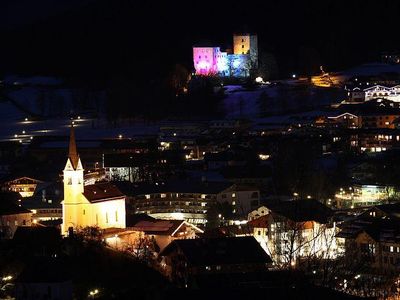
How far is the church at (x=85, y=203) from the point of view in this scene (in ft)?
70.6

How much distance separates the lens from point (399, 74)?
155ft

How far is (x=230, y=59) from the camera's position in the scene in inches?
1791

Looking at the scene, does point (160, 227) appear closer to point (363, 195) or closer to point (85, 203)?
point (85, 203)

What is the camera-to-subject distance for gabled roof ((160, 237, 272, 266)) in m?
17.5

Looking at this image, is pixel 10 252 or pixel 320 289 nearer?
pixel 320 289

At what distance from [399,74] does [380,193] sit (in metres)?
21.5

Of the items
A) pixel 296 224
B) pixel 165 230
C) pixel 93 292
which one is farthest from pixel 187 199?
pixel 93 292

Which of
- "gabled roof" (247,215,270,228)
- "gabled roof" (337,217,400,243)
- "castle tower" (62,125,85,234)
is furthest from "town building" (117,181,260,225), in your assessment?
"gabled roof" (337,217,400,243)

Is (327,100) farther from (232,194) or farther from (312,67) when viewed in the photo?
(232,194)

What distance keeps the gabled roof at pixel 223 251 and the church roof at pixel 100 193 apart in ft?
12.0

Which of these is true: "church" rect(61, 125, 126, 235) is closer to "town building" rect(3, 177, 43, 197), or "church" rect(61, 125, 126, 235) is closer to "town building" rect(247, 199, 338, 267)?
"town building" rect(247, 199, 338, 267)

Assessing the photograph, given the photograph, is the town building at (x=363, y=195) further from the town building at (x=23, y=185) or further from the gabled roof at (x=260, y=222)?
the town building at (x=23, y=185)

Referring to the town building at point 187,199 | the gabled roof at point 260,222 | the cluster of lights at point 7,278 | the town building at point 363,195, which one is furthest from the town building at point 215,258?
the town building at point 363,195

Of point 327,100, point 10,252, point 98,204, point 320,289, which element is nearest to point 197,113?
point 327,100
